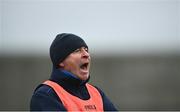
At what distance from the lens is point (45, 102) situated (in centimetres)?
520

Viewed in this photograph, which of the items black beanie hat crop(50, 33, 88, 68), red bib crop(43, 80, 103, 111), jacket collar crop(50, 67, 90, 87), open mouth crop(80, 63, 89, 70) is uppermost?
black beanie hat crop(50, 33, 88, 68)

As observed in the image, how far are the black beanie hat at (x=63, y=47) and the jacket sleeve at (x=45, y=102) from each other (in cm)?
30

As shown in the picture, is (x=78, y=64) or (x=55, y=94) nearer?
(x=55, y=94)

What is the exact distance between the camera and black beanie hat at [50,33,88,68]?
5.48m

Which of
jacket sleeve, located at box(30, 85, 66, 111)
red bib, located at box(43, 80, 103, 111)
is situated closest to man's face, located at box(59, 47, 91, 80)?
red bib, located at box(43, 80, 103, 111)

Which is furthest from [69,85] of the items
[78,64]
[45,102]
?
[45,102]

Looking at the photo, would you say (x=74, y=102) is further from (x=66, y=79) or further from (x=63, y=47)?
(x=63, y=47)

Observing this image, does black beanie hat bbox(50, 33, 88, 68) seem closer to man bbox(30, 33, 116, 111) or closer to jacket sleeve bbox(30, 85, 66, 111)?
man bbox(30, 33, 116, 111)

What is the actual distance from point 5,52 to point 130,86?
2.81 meters

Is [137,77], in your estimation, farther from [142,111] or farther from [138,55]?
[142,111]

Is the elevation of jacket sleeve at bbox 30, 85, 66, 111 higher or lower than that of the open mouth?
lower

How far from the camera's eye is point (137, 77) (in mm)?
17672

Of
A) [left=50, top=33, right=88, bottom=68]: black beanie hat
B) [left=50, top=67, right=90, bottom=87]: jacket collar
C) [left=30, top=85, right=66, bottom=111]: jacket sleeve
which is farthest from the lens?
[left=50, top=33, right=88, bottom=68]: black beanie hat

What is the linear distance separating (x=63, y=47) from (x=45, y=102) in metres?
0.47
